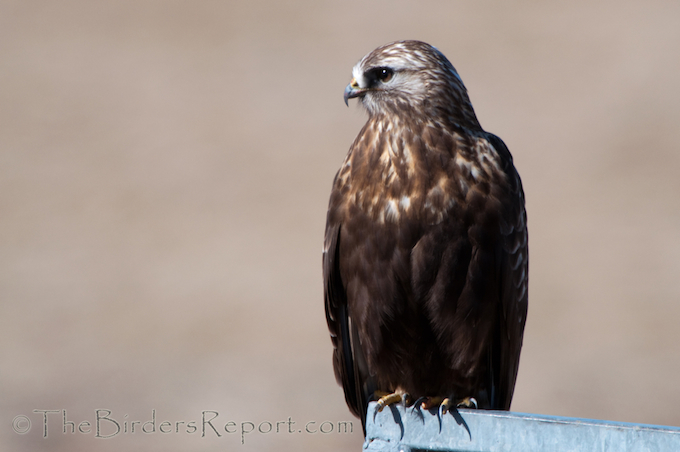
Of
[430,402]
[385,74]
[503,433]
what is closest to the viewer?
[503,433]

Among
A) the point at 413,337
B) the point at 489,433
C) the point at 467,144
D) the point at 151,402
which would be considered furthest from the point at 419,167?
the point at 151,402

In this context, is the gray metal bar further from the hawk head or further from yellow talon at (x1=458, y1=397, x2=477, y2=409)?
the hawk head

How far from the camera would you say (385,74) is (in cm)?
405

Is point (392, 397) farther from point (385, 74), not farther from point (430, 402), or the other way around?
point (385, 74)

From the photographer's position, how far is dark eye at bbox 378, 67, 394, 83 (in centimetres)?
403

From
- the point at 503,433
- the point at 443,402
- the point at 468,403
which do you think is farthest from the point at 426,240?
the point at 503,433

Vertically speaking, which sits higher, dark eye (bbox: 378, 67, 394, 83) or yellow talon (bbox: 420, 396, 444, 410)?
dark eye (bbox: 378, 67, 394, 83)

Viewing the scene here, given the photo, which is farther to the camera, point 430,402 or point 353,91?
point 353,91

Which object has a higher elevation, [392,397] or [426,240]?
[426,240]

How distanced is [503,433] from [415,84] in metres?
1.76

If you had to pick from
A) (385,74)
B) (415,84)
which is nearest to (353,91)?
(385,74)

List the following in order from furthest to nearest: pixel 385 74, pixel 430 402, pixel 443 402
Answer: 1. pixel 385 74
2. pixel 430 402
3. pixel 443 402

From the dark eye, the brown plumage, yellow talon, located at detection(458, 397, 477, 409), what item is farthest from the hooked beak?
yellow talon, located at detection(458, 397, 477, 409)

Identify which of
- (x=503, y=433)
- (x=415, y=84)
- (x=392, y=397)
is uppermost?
(x=415, y=84)
